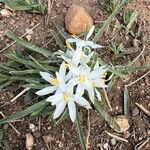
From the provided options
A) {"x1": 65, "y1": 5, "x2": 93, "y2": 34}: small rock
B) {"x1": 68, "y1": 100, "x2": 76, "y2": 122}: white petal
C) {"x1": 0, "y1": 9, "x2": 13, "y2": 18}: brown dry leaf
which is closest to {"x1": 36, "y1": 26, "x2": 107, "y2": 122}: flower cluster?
{"x1": 68, "y1": 100, "x2": 76, "y2": 122}: white petal

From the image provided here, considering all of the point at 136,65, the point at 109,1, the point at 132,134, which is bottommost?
the point at 132,134

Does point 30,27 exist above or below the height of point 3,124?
above

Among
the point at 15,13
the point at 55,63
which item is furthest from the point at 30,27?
the point at 55,63

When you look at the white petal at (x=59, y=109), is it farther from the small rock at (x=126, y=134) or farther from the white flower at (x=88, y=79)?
the small rock at (x=126, y=134)

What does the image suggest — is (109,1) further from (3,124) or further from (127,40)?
(3,124)

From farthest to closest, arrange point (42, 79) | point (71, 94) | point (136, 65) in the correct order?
point (136, 65)
point (42, 79)
point (71, 94)

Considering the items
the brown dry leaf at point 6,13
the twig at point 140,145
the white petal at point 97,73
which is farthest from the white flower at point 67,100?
the brown dry leaf at point 6,13

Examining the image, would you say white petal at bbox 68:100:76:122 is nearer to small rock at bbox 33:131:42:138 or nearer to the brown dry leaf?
small rock at bbox 33:131:42:138
